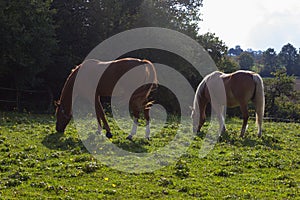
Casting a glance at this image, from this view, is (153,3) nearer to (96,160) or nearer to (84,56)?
(84,56)

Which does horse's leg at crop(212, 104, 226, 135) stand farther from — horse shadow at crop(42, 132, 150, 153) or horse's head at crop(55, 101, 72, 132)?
horse's head at crop(55, 101, 72, 132)

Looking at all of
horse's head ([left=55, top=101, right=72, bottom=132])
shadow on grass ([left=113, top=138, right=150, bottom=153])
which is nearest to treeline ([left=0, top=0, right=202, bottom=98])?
horse's head ([left=55, top=101, right=72, bottom=132])

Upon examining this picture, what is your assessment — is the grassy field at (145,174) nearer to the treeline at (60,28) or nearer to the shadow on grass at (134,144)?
the shadow on grass at (134,144)

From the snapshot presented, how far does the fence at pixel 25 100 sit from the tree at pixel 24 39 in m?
0.76

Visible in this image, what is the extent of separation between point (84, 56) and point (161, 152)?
56.1ft

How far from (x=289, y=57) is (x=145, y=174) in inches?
3803

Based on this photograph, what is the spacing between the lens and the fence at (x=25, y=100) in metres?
21.5

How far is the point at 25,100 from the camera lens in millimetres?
23094

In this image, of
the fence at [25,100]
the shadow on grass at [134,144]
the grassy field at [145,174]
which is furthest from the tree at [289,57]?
the grassy field at [145,174]

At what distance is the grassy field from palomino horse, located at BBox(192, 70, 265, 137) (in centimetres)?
174

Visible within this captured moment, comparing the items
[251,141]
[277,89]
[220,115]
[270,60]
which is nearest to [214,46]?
[277,89]

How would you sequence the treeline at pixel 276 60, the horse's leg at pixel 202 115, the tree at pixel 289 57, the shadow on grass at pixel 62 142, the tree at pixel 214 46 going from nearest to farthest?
the shadow on grass at pixel 62 142
the horse's leg at pixel 202 115
the tree at pixel 214 46
the treeline at pixel 276 60
the tree at pixel 289 57

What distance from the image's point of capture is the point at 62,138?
418 inches

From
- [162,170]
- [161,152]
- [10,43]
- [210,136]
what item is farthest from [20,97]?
[162,170]
